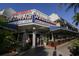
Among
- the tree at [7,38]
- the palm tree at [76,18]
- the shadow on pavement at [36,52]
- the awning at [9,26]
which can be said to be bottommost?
the shadow on pavement at [36,52]

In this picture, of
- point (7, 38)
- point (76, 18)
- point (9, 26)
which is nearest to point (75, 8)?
point (76, 18)

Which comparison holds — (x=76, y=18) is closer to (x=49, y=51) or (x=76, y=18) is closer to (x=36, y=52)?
(x=49, y=51)

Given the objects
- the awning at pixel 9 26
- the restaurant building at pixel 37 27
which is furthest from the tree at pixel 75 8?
the awning at pixel 9 26

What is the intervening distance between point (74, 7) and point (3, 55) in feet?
6.63

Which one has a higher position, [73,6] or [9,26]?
[73,6]

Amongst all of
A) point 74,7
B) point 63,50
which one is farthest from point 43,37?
point 74,7

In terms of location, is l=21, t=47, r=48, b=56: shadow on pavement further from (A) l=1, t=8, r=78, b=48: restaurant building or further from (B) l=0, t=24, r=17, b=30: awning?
(B) l=0, t=24, r=17, b=30: awning

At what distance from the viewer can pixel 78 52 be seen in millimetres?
5945

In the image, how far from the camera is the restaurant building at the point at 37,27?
6035mm

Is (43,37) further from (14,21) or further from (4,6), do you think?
(4,6)

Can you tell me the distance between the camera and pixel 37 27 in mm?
6062

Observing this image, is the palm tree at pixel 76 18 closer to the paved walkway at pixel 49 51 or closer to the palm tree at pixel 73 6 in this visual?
the palm tree at pixel 73 6

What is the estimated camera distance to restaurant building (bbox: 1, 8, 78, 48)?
6.04 m

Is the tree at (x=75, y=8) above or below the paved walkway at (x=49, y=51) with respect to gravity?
above
